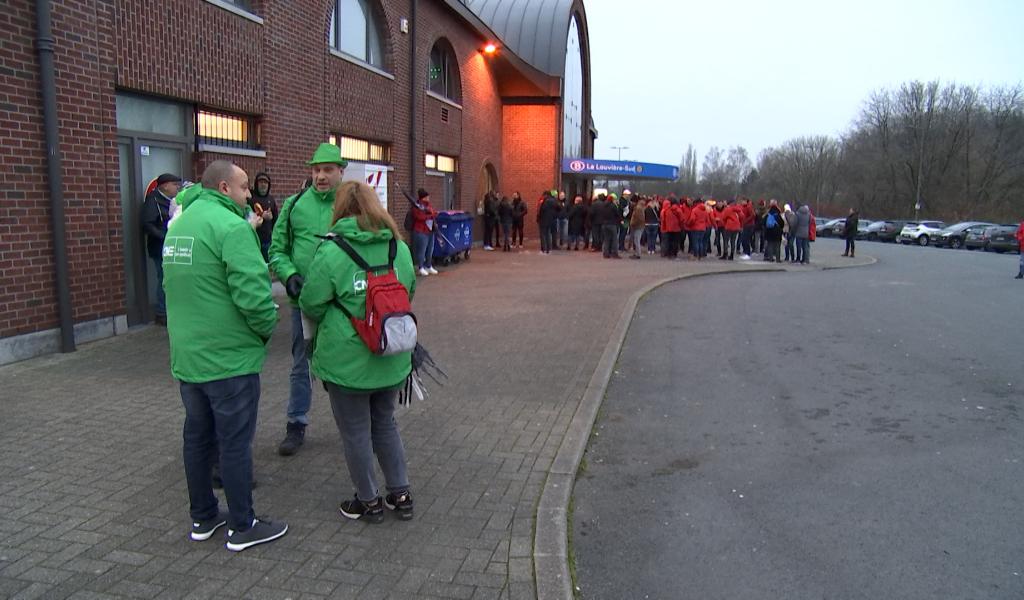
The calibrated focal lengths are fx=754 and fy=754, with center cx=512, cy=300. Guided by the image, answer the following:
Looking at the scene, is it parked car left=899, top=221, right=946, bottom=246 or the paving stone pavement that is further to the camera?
parked car left=899, top=221, right=946, bottom=246

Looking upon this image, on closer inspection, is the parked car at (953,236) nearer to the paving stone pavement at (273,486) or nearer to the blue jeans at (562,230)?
the blue jeans at (562,230)

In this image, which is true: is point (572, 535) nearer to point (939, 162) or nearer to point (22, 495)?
point (22, 495)

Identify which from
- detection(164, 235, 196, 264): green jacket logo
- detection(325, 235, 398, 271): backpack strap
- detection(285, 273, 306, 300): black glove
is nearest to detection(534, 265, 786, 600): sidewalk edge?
detection(325, 235, 398, 271): backpack strap

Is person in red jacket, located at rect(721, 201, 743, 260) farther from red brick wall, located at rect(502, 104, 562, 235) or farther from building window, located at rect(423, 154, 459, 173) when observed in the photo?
red brick wall, located at rect(502, 104, 562, 235)

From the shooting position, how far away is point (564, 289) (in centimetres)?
1350

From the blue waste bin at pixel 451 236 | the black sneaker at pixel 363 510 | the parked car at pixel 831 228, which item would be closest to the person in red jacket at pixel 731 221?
the blue waste bin at pixel 451 236

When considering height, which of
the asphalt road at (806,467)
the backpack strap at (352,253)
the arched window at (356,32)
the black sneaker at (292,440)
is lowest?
the asphalt road at (806,467)

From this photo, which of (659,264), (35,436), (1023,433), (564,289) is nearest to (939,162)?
(659,264)

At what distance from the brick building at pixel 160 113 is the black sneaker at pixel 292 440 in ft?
11.8

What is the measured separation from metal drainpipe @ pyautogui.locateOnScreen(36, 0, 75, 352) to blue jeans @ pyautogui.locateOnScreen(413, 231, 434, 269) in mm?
8214

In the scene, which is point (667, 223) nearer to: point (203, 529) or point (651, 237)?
point (651, 237)

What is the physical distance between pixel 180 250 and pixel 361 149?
12.0 metres

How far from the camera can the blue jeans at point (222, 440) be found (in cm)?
356

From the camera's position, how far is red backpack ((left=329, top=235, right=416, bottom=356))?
367 centimetres
